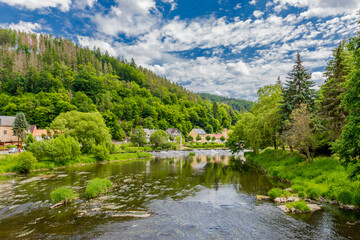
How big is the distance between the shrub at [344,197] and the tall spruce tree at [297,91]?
51.8 feet

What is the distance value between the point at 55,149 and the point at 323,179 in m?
44.2

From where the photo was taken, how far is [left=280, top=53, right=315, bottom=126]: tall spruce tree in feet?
99.3

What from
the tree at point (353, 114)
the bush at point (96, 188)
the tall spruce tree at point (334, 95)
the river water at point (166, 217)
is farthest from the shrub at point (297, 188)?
the bush at point (96, 188)

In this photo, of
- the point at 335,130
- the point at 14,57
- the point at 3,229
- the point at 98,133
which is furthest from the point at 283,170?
the point at 14,57

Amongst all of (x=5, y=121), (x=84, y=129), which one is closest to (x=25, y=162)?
(x=84, y=129)

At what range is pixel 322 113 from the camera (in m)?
25.1

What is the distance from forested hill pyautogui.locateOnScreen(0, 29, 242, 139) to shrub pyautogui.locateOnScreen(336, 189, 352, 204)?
94.1m

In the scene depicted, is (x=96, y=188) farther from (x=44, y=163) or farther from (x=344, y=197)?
(x=44, y=163)

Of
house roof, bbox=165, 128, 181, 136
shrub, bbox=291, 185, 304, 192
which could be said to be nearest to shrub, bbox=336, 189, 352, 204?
shrub, bbox=291, 185, 304, 192

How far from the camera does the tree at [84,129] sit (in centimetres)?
4956

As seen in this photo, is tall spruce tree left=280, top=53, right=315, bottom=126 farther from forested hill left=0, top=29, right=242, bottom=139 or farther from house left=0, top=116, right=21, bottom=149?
forested hill left=0, top=29, right=242, bottom=139

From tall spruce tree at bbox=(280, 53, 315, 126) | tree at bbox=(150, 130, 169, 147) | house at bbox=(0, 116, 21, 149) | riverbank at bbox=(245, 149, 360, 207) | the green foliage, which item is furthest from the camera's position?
tree at bbox=(150, 130, 169, 147)

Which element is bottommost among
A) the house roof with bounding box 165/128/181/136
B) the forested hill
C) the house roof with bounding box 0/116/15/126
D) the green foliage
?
the green foliage

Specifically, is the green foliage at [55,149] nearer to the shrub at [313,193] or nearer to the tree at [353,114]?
the shrub at [313,193]
